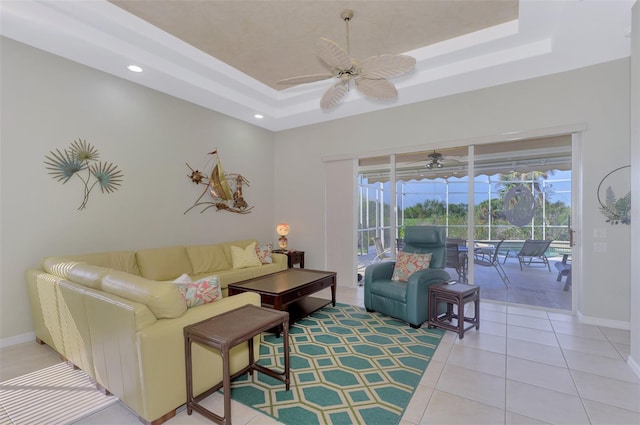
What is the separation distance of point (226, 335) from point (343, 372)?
4.05ft

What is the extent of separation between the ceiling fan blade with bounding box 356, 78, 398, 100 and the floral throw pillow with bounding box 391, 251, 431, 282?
207 centimetres

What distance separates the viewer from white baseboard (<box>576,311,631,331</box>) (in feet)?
11.7

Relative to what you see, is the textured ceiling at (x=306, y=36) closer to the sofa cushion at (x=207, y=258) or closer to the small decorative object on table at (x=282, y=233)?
the sofa cushion at (x=207, y=258)

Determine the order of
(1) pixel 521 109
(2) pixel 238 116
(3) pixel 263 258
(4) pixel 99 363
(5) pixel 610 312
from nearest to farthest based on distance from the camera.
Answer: (4) pixel 99 363
(5) pixel 610 312
(1) pixel 521 109
(3) pixel 263 258
(2) pixel 238 116

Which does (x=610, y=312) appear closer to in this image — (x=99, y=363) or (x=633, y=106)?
(x=633, y=106)

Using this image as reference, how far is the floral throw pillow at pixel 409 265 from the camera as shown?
156 inches

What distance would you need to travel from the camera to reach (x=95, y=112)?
3803mm

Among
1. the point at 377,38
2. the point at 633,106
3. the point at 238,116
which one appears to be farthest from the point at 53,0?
the point at 633,106

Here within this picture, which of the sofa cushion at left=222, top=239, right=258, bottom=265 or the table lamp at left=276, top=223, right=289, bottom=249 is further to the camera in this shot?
the table lamp at left=276, top=223, right=289, bottom=249

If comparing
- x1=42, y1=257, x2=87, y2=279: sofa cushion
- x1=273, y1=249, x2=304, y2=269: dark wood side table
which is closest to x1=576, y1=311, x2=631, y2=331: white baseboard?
x1=273, y1=249, x2=304, y2=269: dark wood side table

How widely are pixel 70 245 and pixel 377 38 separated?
14.7 ft

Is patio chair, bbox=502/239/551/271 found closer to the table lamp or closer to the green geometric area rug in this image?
the green geometric area rug

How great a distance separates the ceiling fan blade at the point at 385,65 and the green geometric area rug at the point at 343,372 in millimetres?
2750

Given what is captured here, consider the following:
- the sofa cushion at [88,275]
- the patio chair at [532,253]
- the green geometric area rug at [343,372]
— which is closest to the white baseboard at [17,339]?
the sofa cushion at [88,275]
